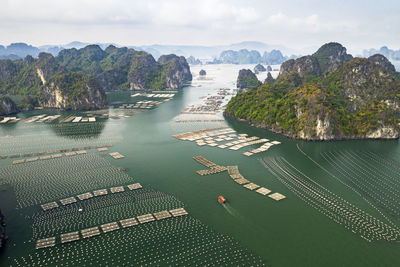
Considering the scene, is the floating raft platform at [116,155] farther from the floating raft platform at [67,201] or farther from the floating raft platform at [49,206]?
the floating raft platform at [49,206]

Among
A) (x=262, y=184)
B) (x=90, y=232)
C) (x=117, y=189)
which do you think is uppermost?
(x=262, y=184)

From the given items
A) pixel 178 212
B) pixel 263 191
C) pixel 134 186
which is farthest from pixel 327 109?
pixel 134 186

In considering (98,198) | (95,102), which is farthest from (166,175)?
(95,102)

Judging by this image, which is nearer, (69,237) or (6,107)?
(69,237)

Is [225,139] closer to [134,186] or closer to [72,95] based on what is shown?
[134,186]

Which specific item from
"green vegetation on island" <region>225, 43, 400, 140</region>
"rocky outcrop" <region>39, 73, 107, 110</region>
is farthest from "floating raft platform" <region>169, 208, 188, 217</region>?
"rocky outcrop" <region>39, 73, 107, 110</region>

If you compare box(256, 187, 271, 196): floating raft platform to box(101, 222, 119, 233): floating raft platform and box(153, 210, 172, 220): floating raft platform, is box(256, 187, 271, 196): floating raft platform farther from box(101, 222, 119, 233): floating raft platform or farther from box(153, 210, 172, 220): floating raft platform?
box(101, 222, 119, 233): floating raft platform

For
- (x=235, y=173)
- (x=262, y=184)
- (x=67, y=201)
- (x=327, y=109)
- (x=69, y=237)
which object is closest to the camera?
(x=69, y=237)
